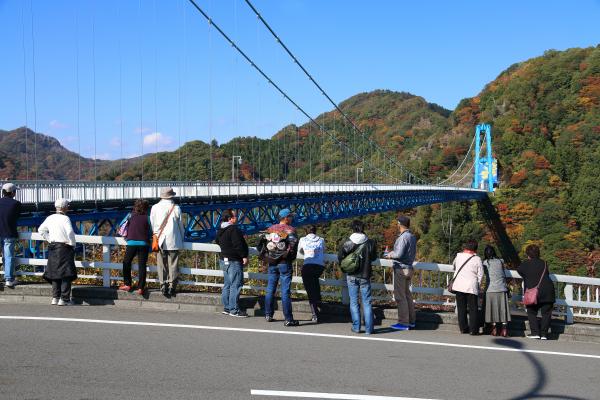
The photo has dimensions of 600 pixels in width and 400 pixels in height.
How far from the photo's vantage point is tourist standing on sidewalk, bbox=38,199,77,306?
8.18 metres

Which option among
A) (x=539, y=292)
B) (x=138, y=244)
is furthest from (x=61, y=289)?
(x=539, y=292)

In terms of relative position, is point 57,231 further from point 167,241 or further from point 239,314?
point 239,314

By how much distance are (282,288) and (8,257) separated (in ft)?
11.8

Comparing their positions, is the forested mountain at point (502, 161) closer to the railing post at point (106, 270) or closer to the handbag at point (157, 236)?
the railing post at point (106, 270)

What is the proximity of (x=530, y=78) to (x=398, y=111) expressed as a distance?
70.5 meters

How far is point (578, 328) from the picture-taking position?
322 inches

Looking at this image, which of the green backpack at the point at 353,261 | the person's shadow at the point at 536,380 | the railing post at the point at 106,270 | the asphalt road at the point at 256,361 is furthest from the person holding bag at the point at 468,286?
the railing post at the point at 106,270

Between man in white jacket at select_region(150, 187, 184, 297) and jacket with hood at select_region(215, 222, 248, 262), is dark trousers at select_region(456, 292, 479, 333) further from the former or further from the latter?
man in white jacket at select_region(150, 187, 184, 297)

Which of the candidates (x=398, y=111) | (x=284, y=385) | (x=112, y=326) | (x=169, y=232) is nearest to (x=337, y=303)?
(x=169, y=232)

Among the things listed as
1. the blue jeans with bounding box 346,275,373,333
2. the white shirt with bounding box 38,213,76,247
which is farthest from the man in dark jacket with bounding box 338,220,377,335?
the white shirt with bounding box 38,213,76,247

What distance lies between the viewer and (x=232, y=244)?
8039mm

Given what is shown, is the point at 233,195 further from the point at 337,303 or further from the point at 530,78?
the point at 530,78

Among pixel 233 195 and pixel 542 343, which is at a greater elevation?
pixel 233 195

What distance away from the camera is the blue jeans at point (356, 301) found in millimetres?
7605
